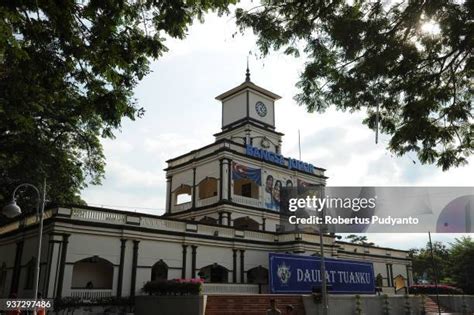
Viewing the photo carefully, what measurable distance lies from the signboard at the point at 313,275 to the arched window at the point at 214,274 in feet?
21.5

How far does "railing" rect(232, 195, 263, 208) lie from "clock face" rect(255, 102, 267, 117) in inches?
345

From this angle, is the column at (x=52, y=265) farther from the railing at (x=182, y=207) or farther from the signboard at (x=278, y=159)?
the signboard at (x=278, y=159)

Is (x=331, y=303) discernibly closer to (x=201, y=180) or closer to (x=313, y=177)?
(x=201, y=180)

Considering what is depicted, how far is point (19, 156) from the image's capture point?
1867 centimetres

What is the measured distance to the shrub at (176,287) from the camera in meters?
19.2

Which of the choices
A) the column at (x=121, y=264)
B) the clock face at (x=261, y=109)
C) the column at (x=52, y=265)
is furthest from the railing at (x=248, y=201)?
the column at (x=52, y=265)

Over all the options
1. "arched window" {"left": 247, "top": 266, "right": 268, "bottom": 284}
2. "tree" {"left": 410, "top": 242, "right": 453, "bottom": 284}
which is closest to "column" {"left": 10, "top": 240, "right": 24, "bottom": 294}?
"arched window" {"left": 247, "top": 266, "right": 268, "bottom": 284}

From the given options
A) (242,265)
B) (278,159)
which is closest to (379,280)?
(278,159)

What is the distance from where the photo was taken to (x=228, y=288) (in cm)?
2503

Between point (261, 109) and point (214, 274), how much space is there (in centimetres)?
1703

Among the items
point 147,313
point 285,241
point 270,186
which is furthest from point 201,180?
point 147,313

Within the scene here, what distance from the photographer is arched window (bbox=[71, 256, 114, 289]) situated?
22.9 metres

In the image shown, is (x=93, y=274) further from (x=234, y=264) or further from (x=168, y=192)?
(x=168, y=192)

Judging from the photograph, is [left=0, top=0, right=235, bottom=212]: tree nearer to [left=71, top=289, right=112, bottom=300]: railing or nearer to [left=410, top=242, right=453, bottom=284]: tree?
[left=71, top=289, right=112, bottom=300]: railing
